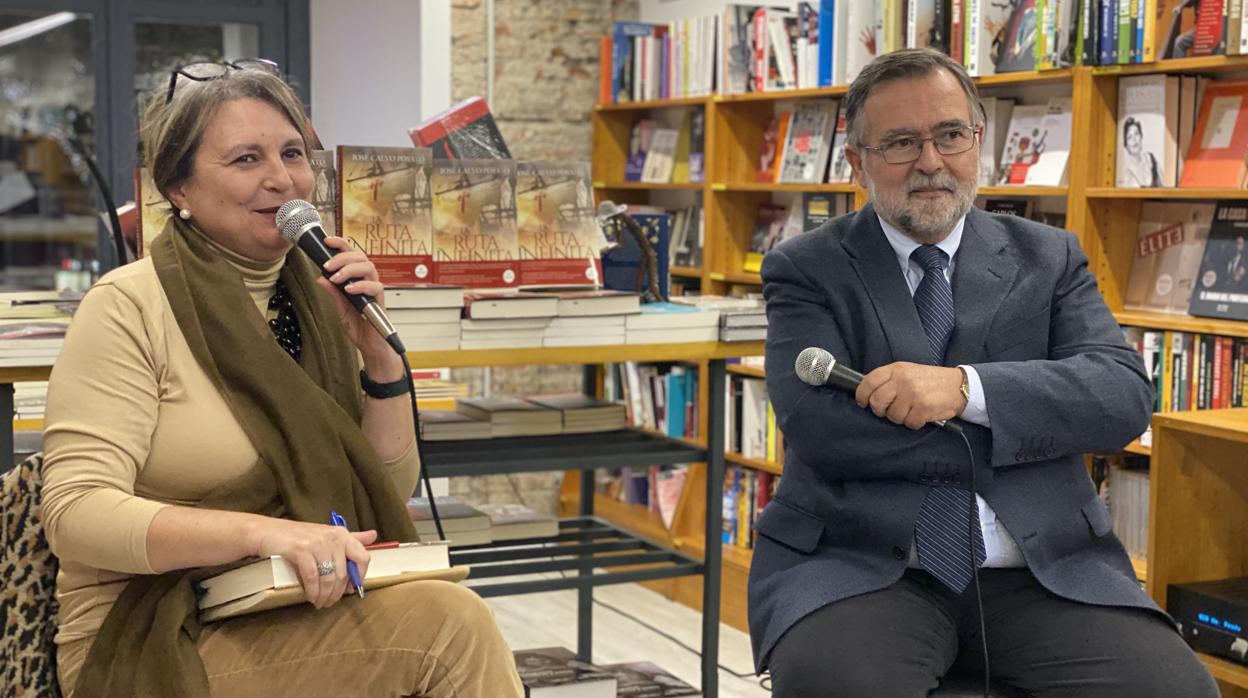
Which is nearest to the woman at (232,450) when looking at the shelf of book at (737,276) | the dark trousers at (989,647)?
the dark trousers at (989,647)

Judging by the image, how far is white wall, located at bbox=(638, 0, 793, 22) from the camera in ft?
17.3

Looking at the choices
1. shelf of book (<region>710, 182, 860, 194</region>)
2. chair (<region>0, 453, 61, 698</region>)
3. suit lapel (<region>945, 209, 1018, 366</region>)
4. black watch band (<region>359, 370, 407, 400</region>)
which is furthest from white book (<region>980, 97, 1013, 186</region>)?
chair (<region>0, 453, 61, 698</region>)

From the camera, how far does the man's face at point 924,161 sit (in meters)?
2.42

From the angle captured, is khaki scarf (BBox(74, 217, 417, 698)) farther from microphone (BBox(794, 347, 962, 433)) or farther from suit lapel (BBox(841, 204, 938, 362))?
suit lapel (BBox(841, 204, 938, 362))

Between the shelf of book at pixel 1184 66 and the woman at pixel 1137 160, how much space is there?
0.14 m

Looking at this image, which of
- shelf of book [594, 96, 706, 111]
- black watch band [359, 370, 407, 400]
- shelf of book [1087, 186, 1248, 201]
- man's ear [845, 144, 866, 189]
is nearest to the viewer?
black watch band [359, 370, 407, 400]

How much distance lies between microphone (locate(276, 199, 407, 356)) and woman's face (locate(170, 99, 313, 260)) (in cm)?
4

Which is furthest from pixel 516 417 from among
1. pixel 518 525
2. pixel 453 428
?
pixel 518 525

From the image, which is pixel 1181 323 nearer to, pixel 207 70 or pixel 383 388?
pixel 383 388

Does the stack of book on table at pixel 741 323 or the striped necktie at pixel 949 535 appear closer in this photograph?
the striped necktie at pixel 949 535

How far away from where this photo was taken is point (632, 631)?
474 cm

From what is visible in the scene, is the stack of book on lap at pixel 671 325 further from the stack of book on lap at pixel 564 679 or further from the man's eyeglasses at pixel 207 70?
the man's eyeglasses at pixel 207 70

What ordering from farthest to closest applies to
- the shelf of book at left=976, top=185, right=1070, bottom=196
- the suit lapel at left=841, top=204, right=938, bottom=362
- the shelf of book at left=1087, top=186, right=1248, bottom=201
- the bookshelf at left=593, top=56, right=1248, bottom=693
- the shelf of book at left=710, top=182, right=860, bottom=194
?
1. the shelf of book at left=710, top=182, right=860, bottom=194
2. the shelf of book at left=976, top=185, right=1070, bottom=196
3. the shelf of book at left=1087, top=186, right=1248, bottom=201
4. the bookshelf at left=593, top=56, right=1248, bottom=693
5. the suit lapel at left=841, top=204, right=938, bottom=362

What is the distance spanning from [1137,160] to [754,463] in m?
1.72
